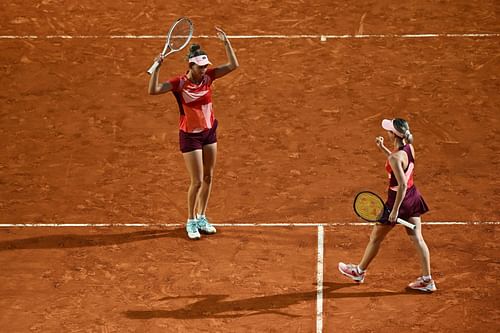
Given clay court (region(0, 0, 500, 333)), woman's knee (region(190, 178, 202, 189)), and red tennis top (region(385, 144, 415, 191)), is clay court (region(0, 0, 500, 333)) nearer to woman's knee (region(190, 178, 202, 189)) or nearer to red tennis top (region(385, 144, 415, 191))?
woman's knee (region(190, 178, 202, 189))

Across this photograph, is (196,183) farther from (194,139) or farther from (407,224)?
(407,224)

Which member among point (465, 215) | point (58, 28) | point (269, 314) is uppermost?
point (58, 28)

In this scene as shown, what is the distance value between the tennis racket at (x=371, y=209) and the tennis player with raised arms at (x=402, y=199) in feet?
0.34

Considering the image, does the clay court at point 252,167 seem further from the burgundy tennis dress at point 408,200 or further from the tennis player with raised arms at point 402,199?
the burgundy tennis dress at point 408,200

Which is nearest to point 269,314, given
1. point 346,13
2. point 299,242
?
point 299,242

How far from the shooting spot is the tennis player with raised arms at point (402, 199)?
12492mm

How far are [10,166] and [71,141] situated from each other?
1.09 meters

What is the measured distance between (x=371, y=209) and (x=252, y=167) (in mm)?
3860

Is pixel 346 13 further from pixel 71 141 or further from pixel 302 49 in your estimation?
pixel 71 141

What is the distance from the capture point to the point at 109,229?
584 inches

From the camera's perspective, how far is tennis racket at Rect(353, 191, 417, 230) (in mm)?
12555

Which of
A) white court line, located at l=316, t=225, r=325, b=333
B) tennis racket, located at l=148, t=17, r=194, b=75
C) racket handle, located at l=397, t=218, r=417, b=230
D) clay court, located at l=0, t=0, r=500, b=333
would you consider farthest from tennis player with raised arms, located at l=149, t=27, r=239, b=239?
racket handle, located at l=397, t=218, r=417, b=230

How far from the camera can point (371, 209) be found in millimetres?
12664

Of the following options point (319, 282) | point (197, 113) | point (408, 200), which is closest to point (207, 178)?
point (197, 113)
